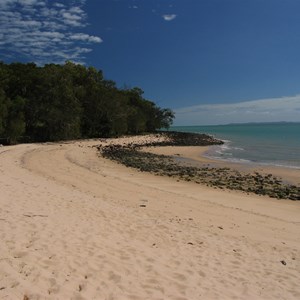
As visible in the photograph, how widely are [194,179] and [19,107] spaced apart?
28434 millimetres

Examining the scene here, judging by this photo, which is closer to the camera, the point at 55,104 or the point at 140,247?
the point at 140,247

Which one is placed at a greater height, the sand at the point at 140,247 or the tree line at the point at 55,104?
the tree line at the point at 55,104

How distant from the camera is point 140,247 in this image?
24.5ft

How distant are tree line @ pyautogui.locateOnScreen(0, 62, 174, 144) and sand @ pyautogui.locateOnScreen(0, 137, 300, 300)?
27873mm

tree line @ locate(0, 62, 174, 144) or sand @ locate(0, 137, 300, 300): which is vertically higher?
tree line @ locate(0, 62, 174, 144)

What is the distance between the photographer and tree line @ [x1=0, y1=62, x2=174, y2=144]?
3940 cm

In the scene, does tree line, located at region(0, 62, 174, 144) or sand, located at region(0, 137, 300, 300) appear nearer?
sand, located at region(0, 137, 300, 300)

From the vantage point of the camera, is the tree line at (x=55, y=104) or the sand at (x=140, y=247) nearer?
the sand at (x=140, y=247)

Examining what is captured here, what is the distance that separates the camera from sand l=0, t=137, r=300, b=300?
5.49 metres

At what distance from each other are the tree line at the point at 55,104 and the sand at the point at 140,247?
27873 millimetres

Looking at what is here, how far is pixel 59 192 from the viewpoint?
12.7 meters

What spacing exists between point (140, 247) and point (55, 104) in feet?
134

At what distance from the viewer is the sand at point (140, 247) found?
5.49 m

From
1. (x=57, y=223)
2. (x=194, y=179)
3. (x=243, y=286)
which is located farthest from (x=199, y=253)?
(x=194, y=179)
